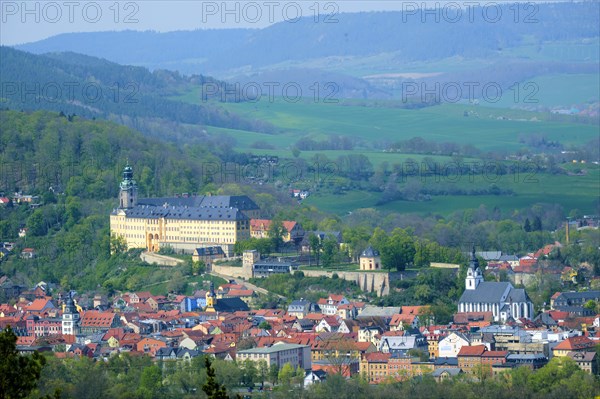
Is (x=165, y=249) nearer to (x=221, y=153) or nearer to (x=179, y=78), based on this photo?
(x=221, y=153)

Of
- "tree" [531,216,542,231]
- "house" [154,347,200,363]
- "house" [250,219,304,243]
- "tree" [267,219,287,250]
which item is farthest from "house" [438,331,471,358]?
"tree" [531,216,542,231]

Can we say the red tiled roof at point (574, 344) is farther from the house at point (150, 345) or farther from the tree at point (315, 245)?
the tree at point (315, 245)

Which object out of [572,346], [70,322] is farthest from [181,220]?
[572,346]

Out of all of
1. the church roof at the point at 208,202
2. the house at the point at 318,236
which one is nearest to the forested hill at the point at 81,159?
the church roof at the point at 208,202

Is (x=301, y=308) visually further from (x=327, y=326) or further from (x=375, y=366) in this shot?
(x=375, y=366)

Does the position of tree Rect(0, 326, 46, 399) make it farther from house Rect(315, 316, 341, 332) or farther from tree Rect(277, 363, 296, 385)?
house Rect(315, 316, 341, 332)

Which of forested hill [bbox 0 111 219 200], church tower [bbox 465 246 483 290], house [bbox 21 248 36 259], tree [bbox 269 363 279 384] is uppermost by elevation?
forested hill [bbox 0 111 219 200]
